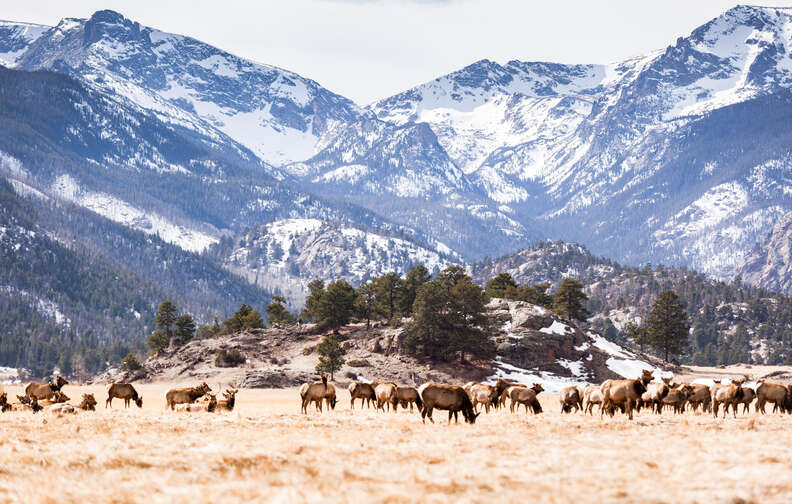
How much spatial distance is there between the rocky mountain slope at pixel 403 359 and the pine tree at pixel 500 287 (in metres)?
20.7

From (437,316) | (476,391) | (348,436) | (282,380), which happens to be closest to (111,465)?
(348,436)

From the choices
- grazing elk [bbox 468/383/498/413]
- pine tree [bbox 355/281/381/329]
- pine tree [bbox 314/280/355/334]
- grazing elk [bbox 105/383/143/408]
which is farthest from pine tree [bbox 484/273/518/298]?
grazing elk [bbox 105/383/143/408]

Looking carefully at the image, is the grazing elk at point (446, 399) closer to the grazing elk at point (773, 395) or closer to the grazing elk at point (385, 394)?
the grazing elk at point (385, 394)

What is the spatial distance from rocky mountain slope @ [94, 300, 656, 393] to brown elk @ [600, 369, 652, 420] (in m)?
50.5

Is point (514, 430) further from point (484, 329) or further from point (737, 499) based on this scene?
point (484, 329)

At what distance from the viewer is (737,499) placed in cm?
1734

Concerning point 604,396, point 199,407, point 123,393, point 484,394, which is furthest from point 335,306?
point 604,396

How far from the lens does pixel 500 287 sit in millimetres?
145625

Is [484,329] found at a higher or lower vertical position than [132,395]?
higher

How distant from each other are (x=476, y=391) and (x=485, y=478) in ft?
90.2

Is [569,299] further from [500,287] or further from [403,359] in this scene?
[403,359]

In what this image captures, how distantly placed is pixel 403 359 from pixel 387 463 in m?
77.7

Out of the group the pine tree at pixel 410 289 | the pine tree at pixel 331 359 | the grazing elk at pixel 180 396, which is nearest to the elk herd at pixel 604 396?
the grazing elk at pixel 180 396

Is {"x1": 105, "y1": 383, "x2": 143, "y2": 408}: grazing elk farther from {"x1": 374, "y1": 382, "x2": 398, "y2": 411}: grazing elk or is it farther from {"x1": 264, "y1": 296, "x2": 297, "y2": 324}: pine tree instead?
{"x1": 264, "y1": 296, "x2": 297, "y2": 324}: pine tree
